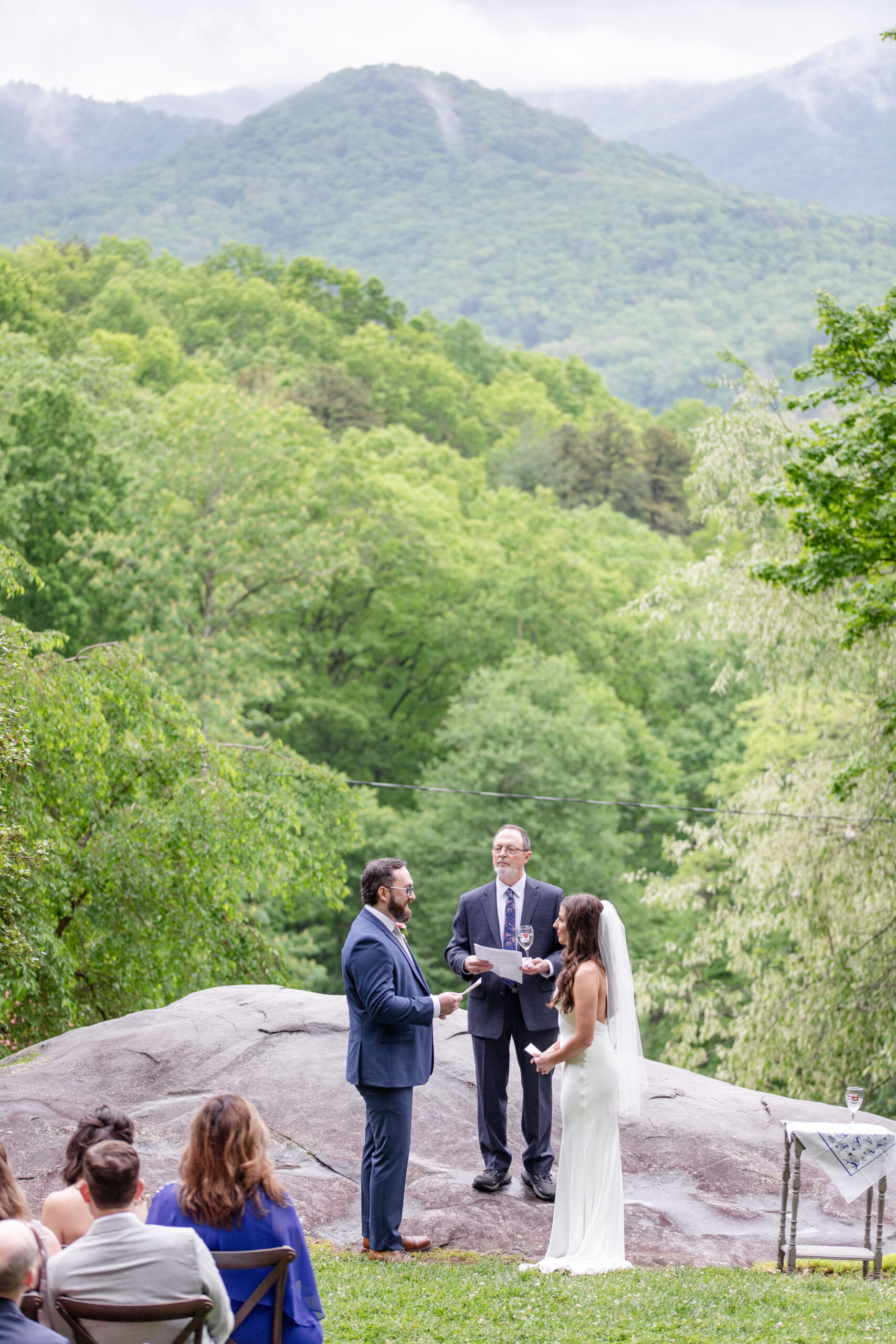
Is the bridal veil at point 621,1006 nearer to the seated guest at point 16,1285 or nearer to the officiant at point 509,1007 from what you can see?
the officiant at point 509,1007

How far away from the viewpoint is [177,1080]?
8422 mm

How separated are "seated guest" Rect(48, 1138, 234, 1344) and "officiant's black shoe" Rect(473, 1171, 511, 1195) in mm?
3488

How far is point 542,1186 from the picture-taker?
6910 mm

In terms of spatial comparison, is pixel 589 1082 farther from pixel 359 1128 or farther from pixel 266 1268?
pixel 266 1268

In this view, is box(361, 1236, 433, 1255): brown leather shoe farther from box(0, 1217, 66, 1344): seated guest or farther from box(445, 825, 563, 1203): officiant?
box(0, 1217, 66, 1344): seated guest

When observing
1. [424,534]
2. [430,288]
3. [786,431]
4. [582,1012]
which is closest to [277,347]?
[424,534]

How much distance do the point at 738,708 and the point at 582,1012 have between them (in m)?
24.6

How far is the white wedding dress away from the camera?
611 cm

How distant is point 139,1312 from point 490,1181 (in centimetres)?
365

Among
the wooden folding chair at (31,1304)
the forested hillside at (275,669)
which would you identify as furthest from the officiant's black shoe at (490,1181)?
the forested hillside at (275,669)

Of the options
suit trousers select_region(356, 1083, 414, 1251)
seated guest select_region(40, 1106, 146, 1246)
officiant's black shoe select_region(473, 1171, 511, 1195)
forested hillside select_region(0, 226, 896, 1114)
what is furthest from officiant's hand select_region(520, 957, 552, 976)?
forested hillside select_region(0, 226, 896, 1114)

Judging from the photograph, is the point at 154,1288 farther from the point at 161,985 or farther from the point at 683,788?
the point at 683,788

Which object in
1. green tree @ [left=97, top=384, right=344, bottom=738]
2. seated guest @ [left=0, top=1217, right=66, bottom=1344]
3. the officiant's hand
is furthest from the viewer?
green tree @ [left=97, top=384, right=344, bottom=738]

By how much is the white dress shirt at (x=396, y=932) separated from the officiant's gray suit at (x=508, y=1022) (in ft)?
2.79
